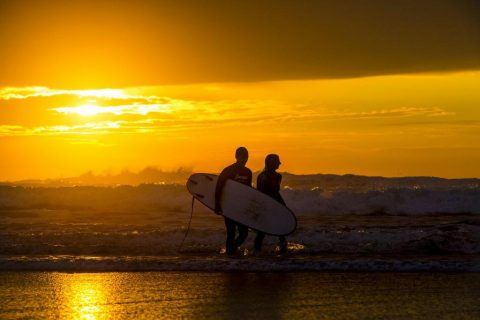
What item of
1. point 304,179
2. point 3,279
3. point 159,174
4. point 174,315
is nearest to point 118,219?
point 3,279

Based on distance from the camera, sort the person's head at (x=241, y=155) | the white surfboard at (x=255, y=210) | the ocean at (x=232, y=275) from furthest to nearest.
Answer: the white surfboard at (x=255, y=210)
the person's head at (x=241, y=155)
the ocean at (x=232, y=275)

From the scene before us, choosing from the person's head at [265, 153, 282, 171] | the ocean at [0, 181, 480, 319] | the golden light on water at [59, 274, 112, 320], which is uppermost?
the person's head at [265, 153, 282, 171]

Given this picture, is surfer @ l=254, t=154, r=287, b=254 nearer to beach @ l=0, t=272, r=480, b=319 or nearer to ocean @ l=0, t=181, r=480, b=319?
ocean @ l=0, t=181, r=480, b=319

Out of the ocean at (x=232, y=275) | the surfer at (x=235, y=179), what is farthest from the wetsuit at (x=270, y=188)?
the surfer at (x=235, y=179)

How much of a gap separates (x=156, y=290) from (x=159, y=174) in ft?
161

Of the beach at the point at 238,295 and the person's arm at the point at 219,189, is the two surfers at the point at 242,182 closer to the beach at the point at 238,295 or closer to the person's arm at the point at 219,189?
the person's arm at the point at 219,189

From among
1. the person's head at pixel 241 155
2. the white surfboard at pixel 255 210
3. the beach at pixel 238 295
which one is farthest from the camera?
the white surfboard at pixel 255 210

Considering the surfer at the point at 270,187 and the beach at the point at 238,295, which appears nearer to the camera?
the beach at the point at 238,295

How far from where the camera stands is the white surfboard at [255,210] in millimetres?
14445

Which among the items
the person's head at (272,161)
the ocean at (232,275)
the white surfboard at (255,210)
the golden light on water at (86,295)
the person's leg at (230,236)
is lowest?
the golden light on water at (86,295)

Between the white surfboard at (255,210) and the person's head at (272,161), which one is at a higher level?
the person's head at (272,161)

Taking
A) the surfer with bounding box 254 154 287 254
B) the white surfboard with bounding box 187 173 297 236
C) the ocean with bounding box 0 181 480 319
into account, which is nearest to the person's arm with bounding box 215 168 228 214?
the white surfboard with bounding box 187 173 297 236

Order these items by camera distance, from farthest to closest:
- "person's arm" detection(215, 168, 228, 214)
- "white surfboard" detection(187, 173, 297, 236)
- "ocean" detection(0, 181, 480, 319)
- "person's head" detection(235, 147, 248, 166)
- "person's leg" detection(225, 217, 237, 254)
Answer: "white surfboard" detection(187, 173, 297, 236) < "person's leg" detection(225, 217, 237, 254) < "person's arm" detection(215, 168, 228, 214) < "person's head" detection(235, 147, 248, 166) < "ocean" detection(0, 181, 480, 319)

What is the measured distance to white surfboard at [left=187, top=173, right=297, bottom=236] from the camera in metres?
14.4
